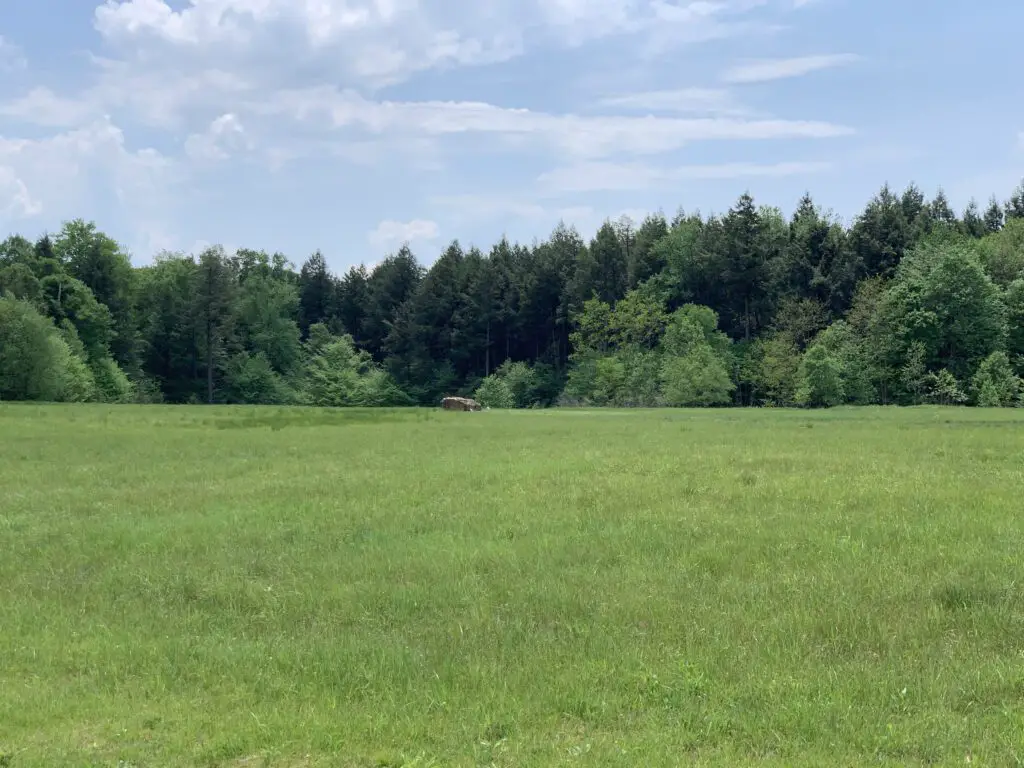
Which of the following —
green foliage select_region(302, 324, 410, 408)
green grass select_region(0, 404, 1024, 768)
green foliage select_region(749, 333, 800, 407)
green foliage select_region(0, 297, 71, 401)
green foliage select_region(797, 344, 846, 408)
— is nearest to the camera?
green grass select_region(0, 404, 1024, 768)

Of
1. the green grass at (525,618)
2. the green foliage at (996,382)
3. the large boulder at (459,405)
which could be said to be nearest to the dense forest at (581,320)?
the green foliage at (996,382)

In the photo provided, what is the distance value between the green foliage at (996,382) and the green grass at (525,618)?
51.8 metres

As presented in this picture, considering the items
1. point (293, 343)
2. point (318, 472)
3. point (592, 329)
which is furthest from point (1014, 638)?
point (293, 343)

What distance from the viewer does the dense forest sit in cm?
7550

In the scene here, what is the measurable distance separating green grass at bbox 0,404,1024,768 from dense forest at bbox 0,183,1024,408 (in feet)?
196

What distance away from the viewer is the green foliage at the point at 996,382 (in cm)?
6612

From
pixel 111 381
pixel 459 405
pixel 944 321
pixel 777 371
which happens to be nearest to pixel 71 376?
pixel 111 381

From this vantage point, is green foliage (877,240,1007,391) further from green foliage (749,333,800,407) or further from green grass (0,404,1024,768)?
green grass (0,404,1024,768)

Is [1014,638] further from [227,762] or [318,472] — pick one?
[318,472]

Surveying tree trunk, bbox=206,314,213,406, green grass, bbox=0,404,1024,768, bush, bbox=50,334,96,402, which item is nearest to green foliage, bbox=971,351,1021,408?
green grass, bbox=0,404,1024,768

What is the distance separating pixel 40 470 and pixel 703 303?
89.5 metres

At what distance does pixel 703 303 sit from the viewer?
104 m

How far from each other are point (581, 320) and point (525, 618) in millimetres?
95448


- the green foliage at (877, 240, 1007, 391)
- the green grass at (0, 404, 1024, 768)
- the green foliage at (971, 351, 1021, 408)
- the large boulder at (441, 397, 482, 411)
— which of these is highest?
the green foliage at (877, 240, 1007, 391)
